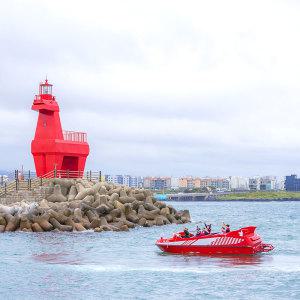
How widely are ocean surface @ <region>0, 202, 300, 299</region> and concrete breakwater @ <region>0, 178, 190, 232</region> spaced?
242 inches

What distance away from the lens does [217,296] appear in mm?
31375

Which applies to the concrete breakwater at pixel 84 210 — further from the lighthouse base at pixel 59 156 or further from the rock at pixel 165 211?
the lighthouse base at pixel 59 156

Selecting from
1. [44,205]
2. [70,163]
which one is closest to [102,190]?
[70,163]

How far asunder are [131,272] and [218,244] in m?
8.83

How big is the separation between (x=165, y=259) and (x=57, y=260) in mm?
6501

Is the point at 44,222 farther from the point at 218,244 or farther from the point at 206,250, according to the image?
the point at 218,244

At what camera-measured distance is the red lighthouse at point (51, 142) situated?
2763 inches

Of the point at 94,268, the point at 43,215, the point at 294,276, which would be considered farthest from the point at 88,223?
the point at 294,276

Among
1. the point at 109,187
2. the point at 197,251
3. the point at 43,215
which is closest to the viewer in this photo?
the point at 197,251

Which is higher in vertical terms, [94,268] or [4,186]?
[4,186]

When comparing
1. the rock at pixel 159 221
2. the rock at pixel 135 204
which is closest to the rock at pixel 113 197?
the rock at pixel 135 204

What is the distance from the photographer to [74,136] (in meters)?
73.3

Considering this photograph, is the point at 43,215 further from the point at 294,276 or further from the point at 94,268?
the point at 294,276

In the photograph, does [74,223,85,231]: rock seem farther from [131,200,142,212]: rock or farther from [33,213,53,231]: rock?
[131,200,142,212]: rock
